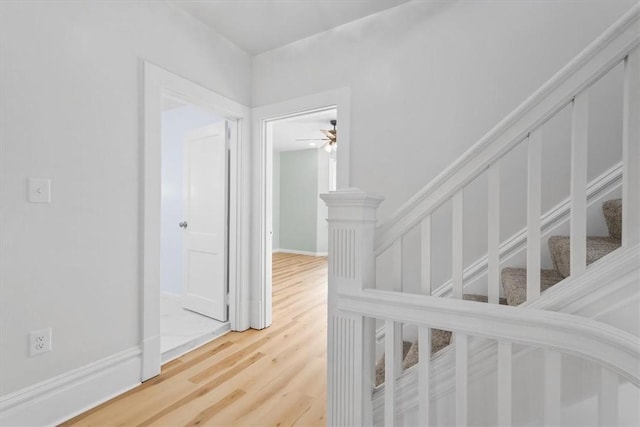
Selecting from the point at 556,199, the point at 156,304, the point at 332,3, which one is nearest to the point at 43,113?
the point at 156,304

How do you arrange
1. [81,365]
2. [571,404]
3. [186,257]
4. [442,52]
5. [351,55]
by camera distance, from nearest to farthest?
1. [571,404]
2. [81,365]
3. [442,52]
4. [351,55]
5. [186,257]

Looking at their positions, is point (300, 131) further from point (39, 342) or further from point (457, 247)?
point (457, 247)

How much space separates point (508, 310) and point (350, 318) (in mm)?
477

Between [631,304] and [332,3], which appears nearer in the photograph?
[631,304]

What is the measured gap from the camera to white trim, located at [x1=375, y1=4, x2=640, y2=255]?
791mm

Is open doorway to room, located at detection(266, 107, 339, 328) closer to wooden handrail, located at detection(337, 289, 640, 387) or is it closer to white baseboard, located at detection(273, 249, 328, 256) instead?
white baseboard, located at detection(273, 249, 328, 256)

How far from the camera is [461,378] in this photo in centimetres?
89

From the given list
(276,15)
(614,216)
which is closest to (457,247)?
(614,216)

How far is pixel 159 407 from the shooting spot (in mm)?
1671

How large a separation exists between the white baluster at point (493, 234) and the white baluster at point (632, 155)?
0.29 m

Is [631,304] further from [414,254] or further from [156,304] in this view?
[156,304]

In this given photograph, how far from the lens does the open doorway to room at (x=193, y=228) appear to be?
277 centimetres

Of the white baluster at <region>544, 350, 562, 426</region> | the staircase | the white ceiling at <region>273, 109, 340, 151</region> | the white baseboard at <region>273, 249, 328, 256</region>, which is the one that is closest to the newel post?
the staircase

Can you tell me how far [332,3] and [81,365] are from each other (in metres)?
2.75
